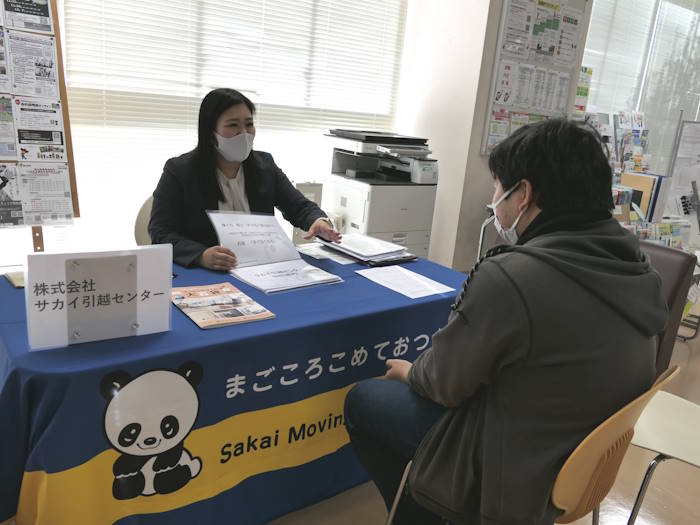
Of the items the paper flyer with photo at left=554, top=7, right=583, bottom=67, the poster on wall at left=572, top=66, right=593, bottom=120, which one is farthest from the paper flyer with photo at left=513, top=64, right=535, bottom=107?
the poster on wall at left=572, top=66, right=593, bottom=120

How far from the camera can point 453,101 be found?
145 inches

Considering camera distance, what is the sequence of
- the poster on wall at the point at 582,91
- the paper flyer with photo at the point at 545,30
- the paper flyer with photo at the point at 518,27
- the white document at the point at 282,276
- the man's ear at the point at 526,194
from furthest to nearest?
the poster on wall at the point at 582,91, the paper flyer with photo at the point at 545,30, the paper flyer with photo at the point at 518,27, the white document at the point at 282,276, the man's ear at the point at 526,194

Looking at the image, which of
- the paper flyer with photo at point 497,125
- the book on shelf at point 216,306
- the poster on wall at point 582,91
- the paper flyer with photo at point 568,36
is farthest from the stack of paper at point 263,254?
the poster on wall at point 582,91

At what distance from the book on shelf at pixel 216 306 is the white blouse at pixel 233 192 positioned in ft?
2.05

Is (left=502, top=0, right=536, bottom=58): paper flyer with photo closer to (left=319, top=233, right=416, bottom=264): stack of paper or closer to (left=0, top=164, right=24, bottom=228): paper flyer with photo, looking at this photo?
(left=319, top=233, right=416, bottom=264): stack of paper

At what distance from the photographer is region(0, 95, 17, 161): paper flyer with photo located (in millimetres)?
2219

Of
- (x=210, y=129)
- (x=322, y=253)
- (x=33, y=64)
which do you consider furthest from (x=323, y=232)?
(x=33, y=64)

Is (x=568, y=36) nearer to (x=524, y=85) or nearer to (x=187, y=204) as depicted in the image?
(x=524, y=85)

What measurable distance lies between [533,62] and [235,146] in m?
2.61

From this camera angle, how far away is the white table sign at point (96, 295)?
1.05m

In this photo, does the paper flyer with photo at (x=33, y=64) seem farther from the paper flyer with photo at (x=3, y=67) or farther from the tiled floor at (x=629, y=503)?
the tiled floor at (x=629, y=503)

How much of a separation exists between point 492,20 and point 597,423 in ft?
10.1

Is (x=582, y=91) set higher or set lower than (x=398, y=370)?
higher

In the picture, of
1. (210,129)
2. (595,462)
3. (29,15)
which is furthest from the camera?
(29,15)
